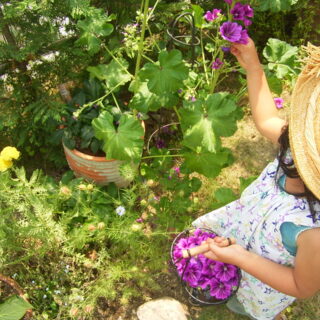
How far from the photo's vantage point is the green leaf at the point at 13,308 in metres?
1.86

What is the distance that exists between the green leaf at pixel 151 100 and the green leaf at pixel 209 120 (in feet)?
0.54

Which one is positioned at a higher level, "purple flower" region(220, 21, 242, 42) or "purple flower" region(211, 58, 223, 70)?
"purple flower" region(220, 21, 242, 42)

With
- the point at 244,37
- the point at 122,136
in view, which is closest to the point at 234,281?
the point at 122,136

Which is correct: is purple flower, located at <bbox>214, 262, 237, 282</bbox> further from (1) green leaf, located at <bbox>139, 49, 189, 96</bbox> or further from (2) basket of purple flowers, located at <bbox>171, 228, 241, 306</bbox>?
(1) green leaf, located at <bbox>139, 49, 189, 96</bbox>

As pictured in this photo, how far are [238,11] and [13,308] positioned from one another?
70.2 inches

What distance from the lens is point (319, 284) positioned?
1221 mm

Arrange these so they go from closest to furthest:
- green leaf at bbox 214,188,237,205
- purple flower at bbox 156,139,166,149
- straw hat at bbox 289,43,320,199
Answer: straw hat at bbox 289,43,320,199 → green leaf at bbox 214,188,237,205 → purple flower at bbox 156,139,166,149

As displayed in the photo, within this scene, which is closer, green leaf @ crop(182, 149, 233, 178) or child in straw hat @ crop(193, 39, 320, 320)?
child in straw hat @ crop(193, 39, 320, 320)

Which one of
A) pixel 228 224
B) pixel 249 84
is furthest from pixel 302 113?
pixel 228 224

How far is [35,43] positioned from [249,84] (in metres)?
1.22

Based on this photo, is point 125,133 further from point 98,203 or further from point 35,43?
point 35,43

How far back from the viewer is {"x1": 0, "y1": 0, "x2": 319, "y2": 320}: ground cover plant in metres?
1.82

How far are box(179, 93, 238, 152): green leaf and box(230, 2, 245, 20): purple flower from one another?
41 cm

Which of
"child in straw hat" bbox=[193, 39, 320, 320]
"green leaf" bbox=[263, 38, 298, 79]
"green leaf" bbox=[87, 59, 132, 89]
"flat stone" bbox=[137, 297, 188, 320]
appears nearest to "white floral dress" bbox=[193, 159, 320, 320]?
"child in straw hat" bbox=[193, 39, 320, 320]
